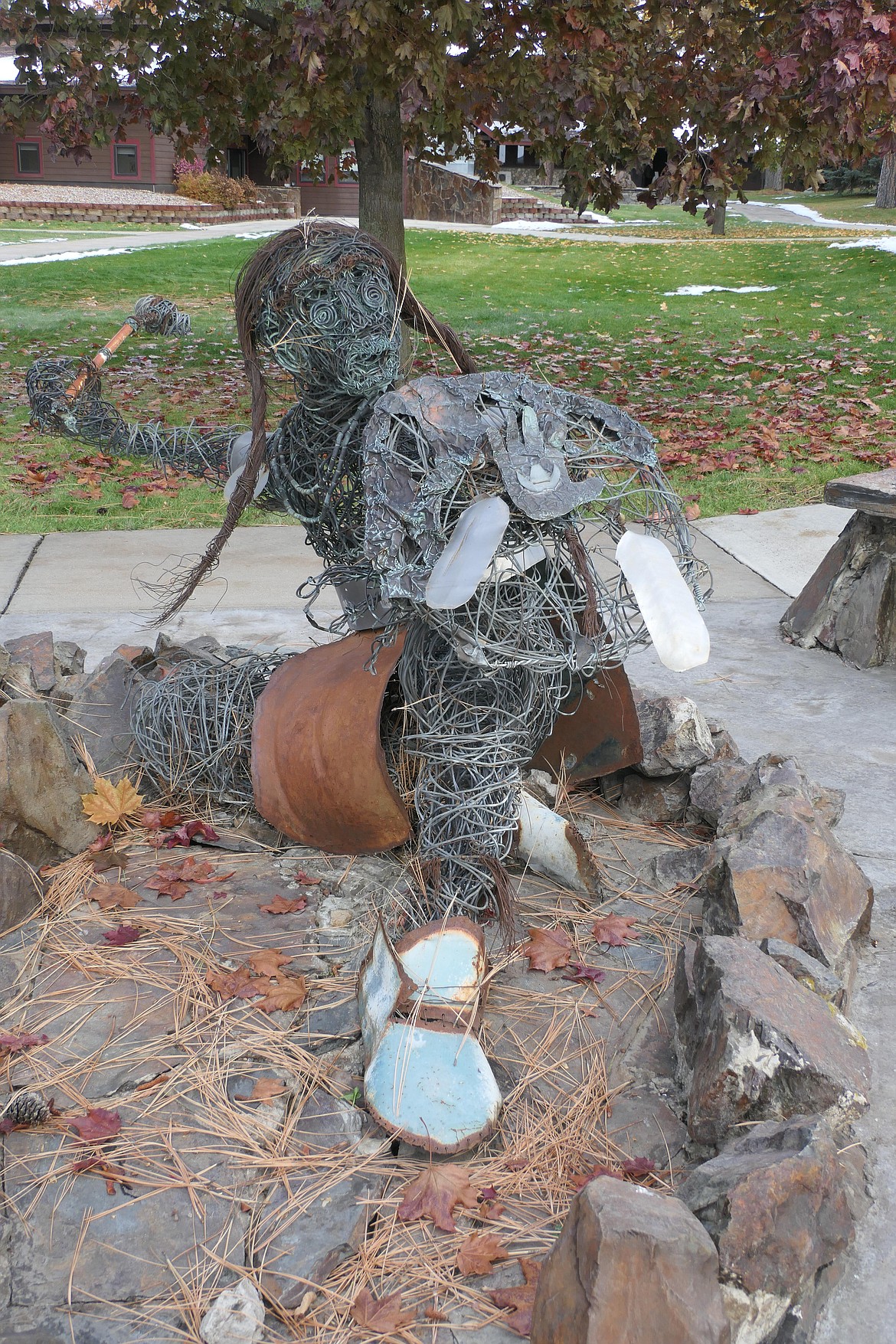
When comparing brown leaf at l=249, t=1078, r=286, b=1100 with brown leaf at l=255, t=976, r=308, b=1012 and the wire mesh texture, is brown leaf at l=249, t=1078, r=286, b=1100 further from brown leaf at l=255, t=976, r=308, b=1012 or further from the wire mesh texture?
the wire mesh texture

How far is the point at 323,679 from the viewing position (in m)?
2.96

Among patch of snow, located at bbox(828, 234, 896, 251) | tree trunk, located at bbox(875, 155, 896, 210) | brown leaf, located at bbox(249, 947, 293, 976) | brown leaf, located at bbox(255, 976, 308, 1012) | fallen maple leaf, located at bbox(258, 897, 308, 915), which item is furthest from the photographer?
tree trunk, located at bbox(875, 155, 896, 210)

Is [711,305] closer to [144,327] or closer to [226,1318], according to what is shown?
[144,327]

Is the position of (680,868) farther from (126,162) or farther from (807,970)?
(126,162)

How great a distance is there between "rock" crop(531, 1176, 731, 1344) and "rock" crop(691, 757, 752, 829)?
1575mm

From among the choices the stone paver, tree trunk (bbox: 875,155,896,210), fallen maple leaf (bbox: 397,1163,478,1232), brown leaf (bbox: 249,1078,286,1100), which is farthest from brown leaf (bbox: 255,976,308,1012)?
tree trunk (bbox: 875,155,896,210)

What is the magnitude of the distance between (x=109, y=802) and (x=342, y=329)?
1.49m

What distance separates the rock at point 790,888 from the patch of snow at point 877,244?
1812cm

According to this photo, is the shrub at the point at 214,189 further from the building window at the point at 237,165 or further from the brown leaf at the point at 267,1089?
the brown leaf at the point at 267,1089

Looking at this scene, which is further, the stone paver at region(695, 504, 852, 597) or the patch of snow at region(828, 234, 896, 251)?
the patch of snow at region(828, 234, 896, 251)

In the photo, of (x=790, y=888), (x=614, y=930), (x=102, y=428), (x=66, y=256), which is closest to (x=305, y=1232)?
(x=614, y=930)

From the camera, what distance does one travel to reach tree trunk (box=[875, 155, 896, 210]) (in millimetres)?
30156

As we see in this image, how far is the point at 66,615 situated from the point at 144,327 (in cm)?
225

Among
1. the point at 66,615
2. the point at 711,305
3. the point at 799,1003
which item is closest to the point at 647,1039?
the point at 799,1003
